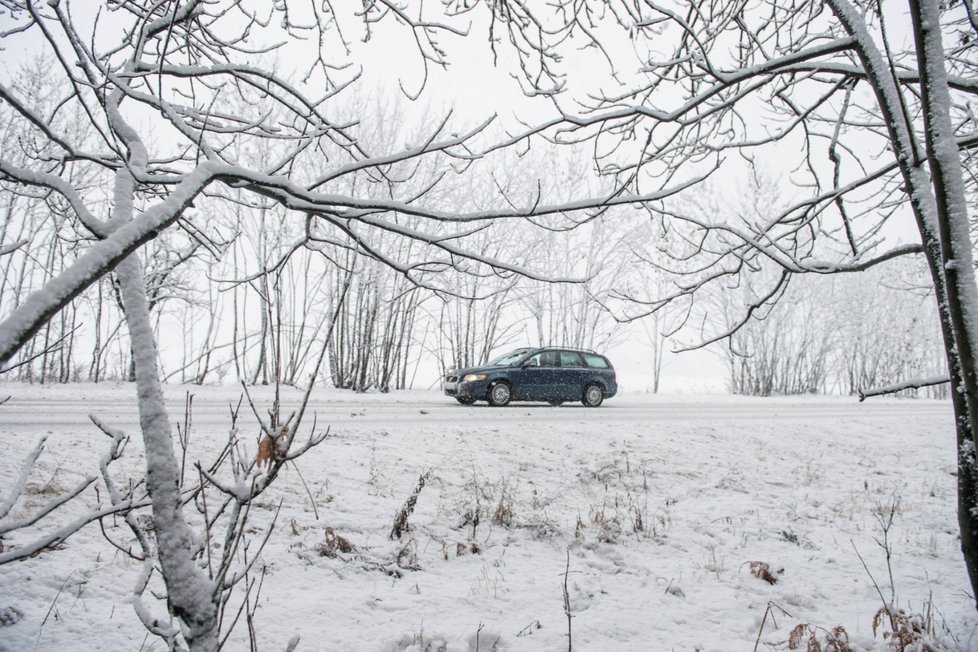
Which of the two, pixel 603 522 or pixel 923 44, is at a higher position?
pixel 923 44

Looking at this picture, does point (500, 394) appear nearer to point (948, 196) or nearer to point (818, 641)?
point (818, 641)

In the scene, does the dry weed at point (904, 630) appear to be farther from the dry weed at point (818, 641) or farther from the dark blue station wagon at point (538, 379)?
the dark blue station wagon at point (538, 379)

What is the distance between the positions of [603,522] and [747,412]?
31.8 ft

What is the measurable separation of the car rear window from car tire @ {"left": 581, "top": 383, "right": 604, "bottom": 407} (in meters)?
0.55

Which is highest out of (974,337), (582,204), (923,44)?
(923,44)

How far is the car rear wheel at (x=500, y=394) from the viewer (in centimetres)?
1282

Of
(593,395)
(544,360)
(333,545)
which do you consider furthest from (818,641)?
(593,395)

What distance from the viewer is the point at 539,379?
13430mm

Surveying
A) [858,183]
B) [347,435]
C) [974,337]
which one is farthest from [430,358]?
[974,337]

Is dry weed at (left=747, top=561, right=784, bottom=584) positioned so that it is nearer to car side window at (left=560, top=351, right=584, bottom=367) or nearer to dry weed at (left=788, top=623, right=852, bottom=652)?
dry weed at (left=788, top=623, right=852, bottom=652)

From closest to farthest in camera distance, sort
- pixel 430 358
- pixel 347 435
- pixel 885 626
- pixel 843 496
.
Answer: pixel 885 626, pixel 843 496, pixel 347 435, pixel 430 358

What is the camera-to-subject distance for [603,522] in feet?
16.7

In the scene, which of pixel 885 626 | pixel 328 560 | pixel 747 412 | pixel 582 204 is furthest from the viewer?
pixel 747 412

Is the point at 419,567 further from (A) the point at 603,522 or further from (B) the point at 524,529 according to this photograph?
(A) the point at 603,522
